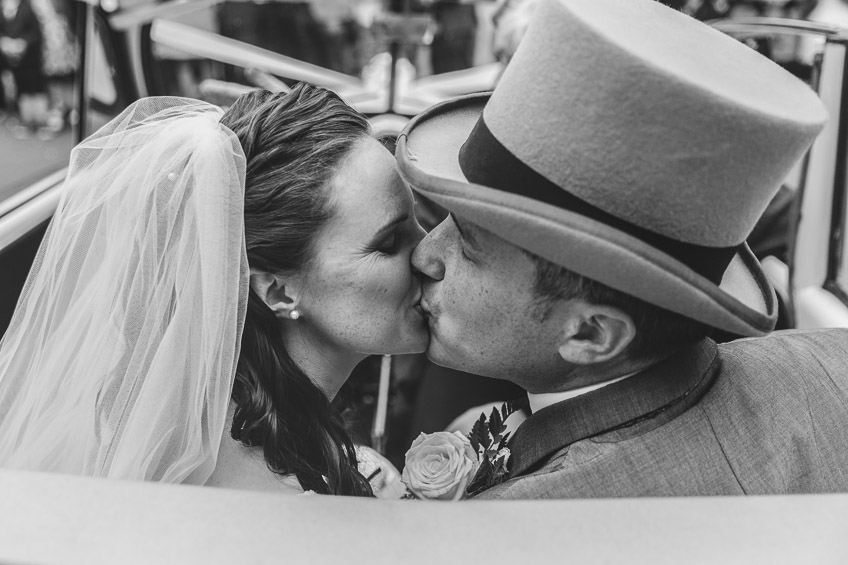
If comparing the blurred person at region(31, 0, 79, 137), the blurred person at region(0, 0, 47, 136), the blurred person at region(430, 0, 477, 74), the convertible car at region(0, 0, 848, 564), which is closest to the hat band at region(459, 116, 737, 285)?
the convertible car at region(0, 0, 848, 564)

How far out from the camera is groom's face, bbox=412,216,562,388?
1.22 metres

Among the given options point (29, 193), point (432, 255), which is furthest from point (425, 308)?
point (29, 193)

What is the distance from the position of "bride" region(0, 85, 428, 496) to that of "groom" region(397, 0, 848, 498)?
209 millimetres

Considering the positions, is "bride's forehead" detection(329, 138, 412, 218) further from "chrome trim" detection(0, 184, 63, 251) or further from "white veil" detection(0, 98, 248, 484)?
"chrome trim" detection(0, 184, 63, 251)

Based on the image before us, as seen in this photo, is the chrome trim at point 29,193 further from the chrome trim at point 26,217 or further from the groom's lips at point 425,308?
the groom's lips at point 425,308

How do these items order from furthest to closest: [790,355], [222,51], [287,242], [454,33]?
[454,33] → [222,51] → [287,242] → [790,355]

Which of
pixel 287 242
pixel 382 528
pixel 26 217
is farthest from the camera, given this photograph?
pixel 26 217

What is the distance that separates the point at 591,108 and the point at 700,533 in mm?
566

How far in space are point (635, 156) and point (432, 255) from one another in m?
0.45

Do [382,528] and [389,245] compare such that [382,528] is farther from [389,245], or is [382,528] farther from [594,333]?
[389,245]

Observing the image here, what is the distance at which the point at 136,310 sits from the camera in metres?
1.42

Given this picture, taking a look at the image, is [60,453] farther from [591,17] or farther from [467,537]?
[591,17]

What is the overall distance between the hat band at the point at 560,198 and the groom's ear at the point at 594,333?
129 millimetres

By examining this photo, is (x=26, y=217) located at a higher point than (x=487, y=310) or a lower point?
lower
